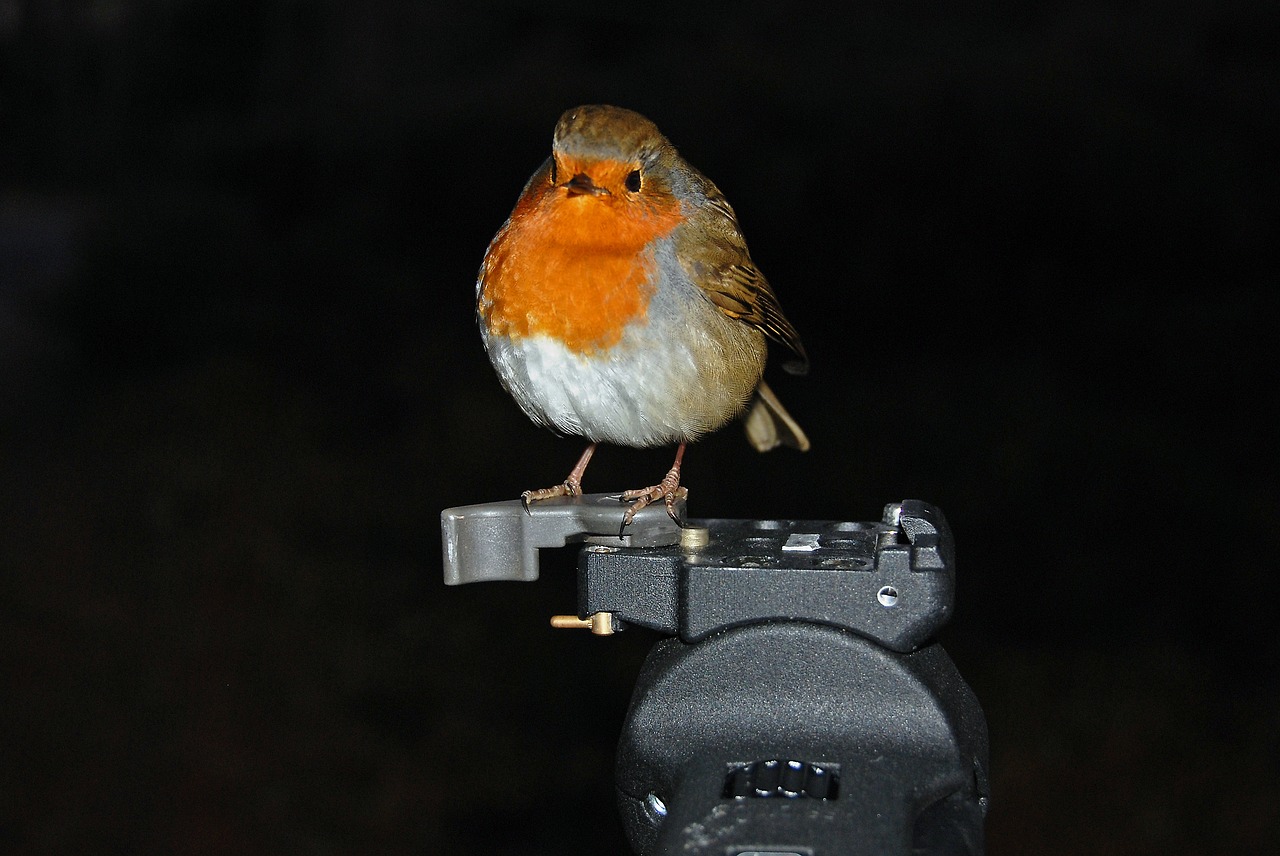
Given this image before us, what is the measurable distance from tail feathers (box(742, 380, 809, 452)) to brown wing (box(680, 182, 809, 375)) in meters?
0.15

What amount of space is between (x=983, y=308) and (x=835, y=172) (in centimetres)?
81

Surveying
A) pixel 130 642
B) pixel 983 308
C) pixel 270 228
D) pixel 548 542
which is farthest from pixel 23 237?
pixel 548 542

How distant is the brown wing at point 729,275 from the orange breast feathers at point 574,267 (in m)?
0.11

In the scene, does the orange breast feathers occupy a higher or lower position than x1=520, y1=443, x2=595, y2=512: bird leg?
higher

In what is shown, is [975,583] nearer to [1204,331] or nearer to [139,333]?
[1204,331]

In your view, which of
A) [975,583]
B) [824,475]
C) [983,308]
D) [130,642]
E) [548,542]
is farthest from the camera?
[983,308]

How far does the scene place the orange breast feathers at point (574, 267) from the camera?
1.71 meters

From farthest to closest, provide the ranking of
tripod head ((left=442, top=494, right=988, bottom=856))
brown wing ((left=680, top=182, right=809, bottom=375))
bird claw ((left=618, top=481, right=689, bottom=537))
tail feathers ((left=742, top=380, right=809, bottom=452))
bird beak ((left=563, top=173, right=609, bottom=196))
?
tail feathers ((left=742, top=380, right=809, bottom=452)), brown wing ((left=680, top=182, right=809, bottom=375)), bird beak ((left=563, top=173, right=609, bottom=196)), bird claw ((left=618, top=481, right=689, bottom=537)), tripod head ((left=442, top=494, right=988, bottom=856))

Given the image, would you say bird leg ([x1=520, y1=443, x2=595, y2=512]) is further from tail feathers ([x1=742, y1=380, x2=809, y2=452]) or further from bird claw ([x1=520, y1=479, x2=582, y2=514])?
tail feathers ([x1=742, y1=380, x2=809, y2=452])

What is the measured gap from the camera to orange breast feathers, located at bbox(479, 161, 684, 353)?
5.61ft

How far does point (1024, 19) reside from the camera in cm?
541

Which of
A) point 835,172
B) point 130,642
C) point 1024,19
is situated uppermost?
point 1024,19

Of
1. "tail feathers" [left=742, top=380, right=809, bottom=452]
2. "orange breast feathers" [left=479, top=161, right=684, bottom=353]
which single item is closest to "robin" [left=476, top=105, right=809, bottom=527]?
"orange breast feathers" [left=479, top=161, right=684, bottom=353]

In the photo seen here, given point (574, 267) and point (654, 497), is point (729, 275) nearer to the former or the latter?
point (574, 267)
